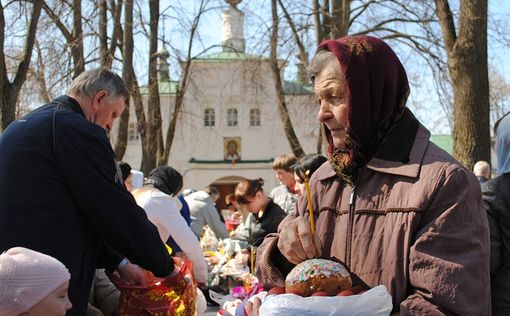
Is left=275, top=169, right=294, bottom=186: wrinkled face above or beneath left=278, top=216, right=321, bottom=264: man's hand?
beneath

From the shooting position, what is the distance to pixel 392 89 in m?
2.13

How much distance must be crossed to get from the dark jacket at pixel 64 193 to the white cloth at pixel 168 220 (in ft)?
6.33

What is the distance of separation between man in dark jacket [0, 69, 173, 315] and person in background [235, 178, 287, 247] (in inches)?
113

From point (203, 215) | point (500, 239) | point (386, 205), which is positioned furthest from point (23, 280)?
point (203, 215)

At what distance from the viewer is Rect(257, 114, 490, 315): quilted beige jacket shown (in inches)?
75.1

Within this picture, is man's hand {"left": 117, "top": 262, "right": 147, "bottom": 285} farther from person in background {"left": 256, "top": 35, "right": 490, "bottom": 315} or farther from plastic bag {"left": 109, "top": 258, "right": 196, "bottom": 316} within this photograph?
person in background {"left": 256, "top": 35, "right": 490, "bottom": 315}

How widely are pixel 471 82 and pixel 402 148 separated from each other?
7.10 metres

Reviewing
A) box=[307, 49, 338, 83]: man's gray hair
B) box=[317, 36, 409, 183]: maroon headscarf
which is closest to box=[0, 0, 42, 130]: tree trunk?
box=[307, 49, 338, 83]: man's gray hair

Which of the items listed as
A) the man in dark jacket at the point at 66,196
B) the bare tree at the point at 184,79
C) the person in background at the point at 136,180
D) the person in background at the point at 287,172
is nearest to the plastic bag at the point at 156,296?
the man in dark jacket at the point at 66,196

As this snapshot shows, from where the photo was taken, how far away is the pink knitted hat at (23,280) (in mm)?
2584

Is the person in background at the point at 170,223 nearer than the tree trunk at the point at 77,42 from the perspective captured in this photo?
Yes

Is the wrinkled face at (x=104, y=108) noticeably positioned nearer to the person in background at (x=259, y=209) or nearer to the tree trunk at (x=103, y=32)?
the person in background at (x=259, y=209)

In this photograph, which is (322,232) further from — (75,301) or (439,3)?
(439,3)

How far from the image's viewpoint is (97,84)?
11.7ft
